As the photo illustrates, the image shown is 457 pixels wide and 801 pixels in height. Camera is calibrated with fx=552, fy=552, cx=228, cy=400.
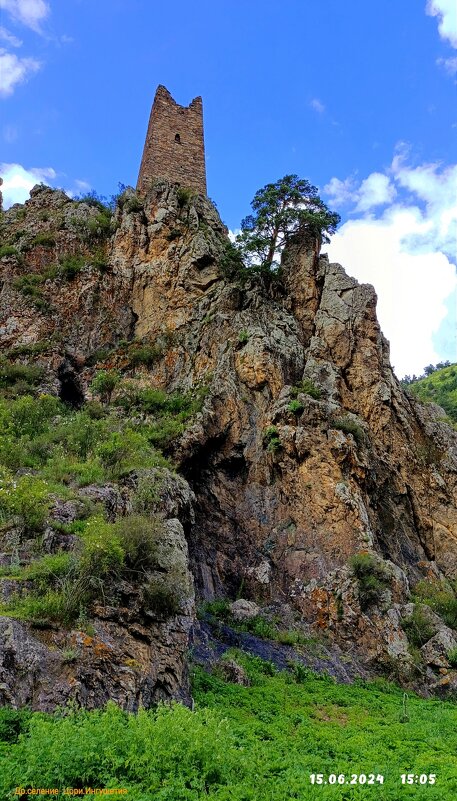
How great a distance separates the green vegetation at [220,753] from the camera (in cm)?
646

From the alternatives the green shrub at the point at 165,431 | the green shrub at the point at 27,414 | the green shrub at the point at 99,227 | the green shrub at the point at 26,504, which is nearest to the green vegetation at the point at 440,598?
the green shrub at the point at 165,431

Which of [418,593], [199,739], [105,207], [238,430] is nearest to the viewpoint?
[199,739]

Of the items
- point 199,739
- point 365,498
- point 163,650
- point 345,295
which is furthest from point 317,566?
point 345,295

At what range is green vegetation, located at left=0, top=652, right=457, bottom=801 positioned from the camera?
646cm

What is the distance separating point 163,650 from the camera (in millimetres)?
10570

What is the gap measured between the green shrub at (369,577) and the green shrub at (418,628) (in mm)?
1020

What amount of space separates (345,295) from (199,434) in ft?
30.3

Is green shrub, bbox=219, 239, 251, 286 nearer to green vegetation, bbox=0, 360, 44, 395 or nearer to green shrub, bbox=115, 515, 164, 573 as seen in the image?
green vegetation, bbox=0, 360, 44, 395

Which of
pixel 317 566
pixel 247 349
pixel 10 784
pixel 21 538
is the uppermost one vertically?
pixel 247 349

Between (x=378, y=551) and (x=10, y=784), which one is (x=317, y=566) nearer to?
(x=378, y=551)

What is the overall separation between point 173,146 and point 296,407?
61.3ft

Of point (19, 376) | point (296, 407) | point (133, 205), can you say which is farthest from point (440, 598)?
point (133, 205)

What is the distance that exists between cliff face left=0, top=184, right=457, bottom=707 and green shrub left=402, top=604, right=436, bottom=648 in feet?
0.35

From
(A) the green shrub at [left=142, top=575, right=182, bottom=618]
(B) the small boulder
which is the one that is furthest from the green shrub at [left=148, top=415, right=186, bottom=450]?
(A) the green shrub at [left=142, top=575, right=182, bottom=618]
